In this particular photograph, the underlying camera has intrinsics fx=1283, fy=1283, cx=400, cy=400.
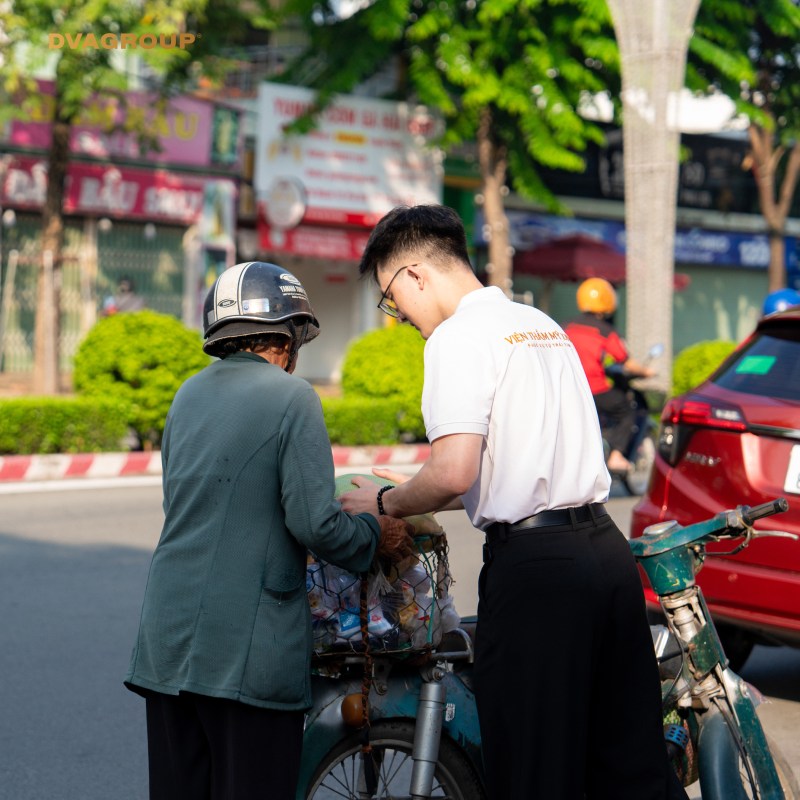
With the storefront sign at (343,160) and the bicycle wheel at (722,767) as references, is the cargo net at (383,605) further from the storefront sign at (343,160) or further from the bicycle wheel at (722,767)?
the storefront sign at (343,160)

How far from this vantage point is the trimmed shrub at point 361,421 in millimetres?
13383

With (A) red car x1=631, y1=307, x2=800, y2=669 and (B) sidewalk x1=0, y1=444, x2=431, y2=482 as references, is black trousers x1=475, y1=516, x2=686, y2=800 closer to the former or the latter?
(A) red car x1=631, y1=307, x2=800, y2=669

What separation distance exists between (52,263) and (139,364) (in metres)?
3.85

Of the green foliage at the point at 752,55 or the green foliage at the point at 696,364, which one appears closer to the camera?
the green foliage at the point at 696,364

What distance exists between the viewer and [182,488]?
2.67 metres

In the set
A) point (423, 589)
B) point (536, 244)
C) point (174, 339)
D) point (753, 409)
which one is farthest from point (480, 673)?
point (536, 244)

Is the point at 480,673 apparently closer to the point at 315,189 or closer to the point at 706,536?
the point at 706,536

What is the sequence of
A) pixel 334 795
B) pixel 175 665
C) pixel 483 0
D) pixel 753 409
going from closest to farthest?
pixel 175 665, pixel 334 795, pixel 753 409, pixel 483 0

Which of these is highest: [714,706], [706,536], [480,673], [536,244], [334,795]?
[536,244]

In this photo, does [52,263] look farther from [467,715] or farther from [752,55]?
[467,715]

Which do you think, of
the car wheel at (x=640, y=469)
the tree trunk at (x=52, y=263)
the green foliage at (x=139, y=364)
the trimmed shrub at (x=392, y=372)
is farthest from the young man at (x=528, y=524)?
the tree trunk at (x=52, y=263)

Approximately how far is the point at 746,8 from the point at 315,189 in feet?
25.1

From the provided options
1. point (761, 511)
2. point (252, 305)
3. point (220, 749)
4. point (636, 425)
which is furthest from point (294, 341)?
point (636, 425)

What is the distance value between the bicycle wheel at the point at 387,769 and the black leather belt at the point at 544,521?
501 mm
